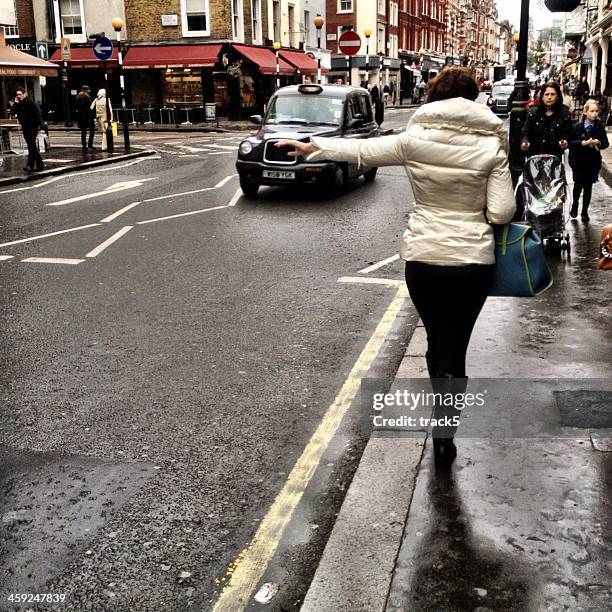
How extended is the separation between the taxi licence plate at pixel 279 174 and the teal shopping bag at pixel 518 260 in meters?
10.4

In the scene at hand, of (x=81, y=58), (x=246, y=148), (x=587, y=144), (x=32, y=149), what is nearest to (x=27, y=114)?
(x=32, y=149)

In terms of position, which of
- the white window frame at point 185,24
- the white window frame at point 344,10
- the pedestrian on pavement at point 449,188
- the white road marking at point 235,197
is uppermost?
the white window frame at point 344,10

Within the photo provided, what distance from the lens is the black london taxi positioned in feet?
46.4

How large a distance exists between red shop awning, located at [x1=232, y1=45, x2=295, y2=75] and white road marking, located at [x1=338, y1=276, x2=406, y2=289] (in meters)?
33.3

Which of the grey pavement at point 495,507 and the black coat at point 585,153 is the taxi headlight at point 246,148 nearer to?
the black coat at point 585,153

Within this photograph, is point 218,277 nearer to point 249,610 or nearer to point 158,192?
point 249,610

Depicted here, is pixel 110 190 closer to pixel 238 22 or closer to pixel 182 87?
pixel 182 87

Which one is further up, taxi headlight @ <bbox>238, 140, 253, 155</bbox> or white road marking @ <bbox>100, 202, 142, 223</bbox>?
taxi headlight @ <bbox>238, 140, 253, 155</bbox>

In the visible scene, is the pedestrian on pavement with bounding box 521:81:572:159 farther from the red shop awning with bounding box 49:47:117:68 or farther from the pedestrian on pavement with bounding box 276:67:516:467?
the red shop awning with bounding box 49:47:117:68

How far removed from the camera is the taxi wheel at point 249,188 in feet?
47.6

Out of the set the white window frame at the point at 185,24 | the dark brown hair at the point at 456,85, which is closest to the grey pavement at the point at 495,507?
the dark brown hair at the point at 456,85

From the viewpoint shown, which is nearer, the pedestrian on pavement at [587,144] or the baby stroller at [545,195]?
the baby stroller at [545,195]

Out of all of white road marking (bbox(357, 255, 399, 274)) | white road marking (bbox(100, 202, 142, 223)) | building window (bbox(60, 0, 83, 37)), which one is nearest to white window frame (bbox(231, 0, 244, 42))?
building window (bbox(60, 0, 83, 37))

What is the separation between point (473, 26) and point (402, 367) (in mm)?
128783
